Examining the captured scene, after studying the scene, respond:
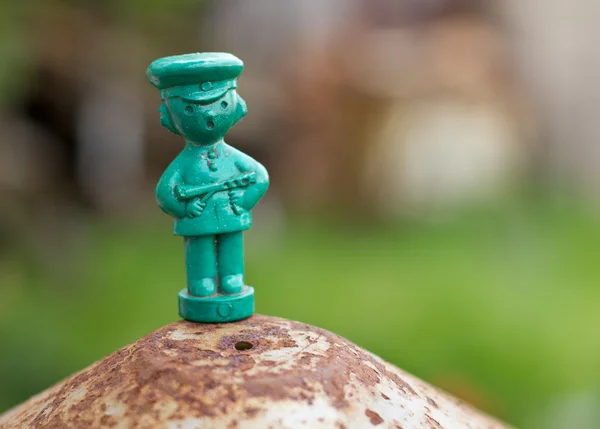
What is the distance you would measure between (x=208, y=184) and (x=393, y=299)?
114 inches

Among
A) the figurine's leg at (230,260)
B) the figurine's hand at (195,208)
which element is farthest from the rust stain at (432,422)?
the figurine's hand at (195,208)

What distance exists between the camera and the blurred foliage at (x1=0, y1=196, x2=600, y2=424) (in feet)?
12.1

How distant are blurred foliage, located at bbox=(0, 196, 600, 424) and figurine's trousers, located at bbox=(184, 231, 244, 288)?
207 centimetres

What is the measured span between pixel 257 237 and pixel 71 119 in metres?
1.55

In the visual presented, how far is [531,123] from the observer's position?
698cm

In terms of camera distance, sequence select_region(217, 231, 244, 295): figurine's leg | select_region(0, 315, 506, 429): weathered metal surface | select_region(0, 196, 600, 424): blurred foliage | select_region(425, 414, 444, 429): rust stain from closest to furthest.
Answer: select_region(0, 315, 506, 429): weathered metal surface < select_region(425, 414, 444, 429): rust stain < select_region(217, 231, 244, 295): figurine's leg < select_region(0, 196, 600, 424): blurred foliage

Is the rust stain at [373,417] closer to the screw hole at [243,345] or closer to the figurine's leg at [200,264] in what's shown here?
the screw hole at [243,345]

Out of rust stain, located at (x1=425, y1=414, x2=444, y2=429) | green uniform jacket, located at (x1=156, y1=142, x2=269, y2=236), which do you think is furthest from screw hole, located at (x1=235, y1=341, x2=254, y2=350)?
rust stain, located at (x1=425, y1=414, x2=444, y2=429)

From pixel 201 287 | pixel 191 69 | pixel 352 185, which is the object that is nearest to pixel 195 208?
pixel 201 287

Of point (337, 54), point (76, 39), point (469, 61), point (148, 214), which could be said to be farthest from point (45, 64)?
point (469, 61)

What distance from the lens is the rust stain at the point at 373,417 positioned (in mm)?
1397

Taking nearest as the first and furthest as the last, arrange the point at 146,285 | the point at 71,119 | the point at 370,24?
the point at 146,285
the point at 71,119
the point at 370,24

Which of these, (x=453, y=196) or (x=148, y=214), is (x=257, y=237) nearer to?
(x=148, y=214)

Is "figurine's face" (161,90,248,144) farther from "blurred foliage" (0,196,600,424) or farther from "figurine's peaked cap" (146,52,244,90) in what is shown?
"blurred foliage" (0,196,600,424)
